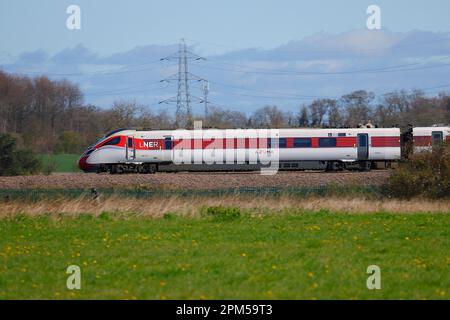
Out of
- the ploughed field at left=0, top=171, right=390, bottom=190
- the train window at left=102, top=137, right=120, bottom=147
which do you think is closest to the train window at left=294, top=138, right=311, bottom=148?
the ploughed field at left=0, top=171, right=390, bottom=190

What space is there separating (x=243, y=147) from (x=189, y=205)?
824 inches

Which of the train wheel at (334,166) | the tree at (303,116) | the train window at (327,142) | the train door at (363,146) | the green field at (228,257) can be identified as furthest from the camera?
the tree at (303,116)

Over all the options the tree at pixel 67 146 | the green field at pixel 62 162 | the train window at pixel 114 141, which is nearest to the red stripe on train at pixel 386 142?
the train window at pixel 114 141

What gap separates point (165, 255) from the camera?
14164 millimetres

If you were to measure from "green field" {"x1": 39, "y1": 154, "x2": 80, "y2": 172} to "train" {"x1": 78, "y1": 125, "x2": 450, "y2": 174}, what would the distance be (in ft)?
33.1

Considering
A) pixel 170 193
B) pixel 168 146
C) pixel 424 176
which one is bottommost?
pixel 170 193

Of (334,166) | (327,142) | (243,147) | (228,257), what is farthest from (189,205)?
(334,166)

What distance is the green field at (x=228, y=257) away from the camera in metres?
11.8

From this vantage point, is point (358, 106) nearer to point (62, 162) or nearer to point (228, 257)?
point (62, 162)

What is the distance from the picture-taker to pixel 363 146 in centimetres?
4562

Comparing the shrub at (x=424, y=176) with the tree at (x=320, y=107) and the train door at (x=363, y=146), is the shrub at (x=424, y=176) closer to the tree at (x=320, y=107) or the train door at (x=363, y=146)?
the train door at (x=363, y=146)

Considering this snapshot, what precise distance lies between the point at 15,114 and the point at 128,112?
71.7 ft

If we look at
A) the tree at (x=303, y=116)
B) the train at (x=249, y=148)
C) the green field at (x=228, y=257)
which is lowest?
the green field at (x=228, y=257)
